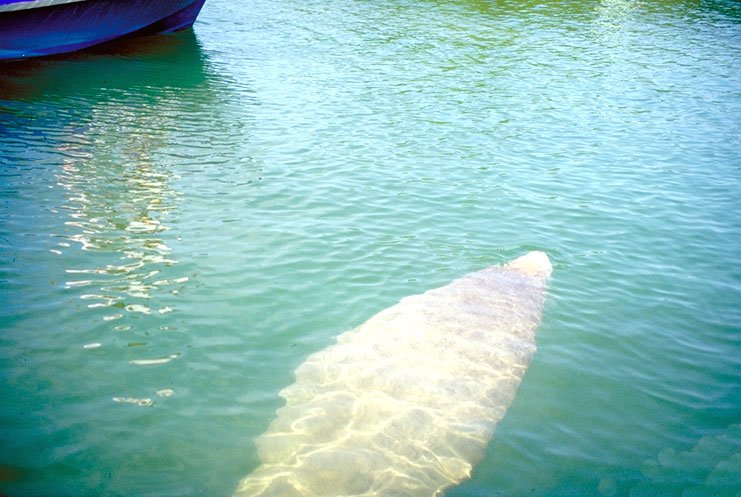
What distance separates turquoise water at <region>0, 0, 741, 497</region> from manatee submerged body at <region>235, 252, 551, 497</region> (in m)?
0.18

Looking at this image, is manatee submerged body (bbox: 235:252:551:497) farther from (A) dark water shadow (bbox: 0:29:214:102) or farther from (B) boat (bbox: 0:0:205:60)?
(B) boat (bbox: 0:0:205:60)

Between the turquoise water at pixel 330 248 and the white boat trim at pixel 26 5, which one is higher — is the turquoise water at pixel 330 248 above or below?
below

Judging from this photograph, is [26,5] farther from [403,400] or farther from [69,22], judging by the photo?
[403,400]

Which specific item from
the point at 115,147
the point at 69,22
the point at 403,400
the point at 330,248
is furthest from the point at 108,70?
the point at 403,400

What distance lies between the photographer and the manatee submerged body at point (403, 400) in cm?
429

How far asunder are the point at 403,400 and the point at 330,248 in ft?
10.3

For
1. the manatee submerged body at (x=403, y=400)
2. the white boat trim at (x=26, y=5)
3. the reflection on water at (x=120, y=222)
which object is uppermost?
the white boat trim at (x=26, y=5)

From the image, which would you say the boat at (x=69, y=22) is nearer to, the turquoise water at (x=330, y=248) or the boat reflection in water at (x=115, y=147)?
the boat reflection in water at (x=115, y=147)

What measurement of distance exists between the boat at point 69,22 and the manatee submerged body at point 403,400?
12694 mm

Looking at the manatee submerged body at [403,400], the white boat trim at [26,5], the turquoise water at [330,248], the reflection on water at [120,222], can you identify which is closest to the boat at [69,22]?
the white boat trim at [26,5]

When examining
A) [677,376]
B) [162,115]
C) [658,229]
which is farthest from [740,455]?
[162,115]

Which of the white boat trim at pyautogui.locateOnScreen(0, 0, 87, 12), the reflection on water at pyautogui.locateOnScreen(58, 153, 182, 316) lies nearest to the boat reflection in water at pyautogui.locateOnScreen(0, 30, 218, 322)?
the reflection on water at pyautogui.locateOnScreen(58, 153, 182, 316)

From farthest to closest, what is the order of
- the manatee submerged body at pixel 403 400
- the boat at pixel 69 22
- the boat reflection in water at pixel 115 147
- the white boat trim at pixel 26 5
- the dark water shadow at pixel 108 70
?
the boat at pixel 69 22 → the white boat trim at pixel 26 5 → the dark water shadow at pixel 108 70 → the boat reflection in water at pixel 115 147 → the manatee submerged body at pixel 403 400

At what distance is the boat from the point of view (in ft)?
48.3
